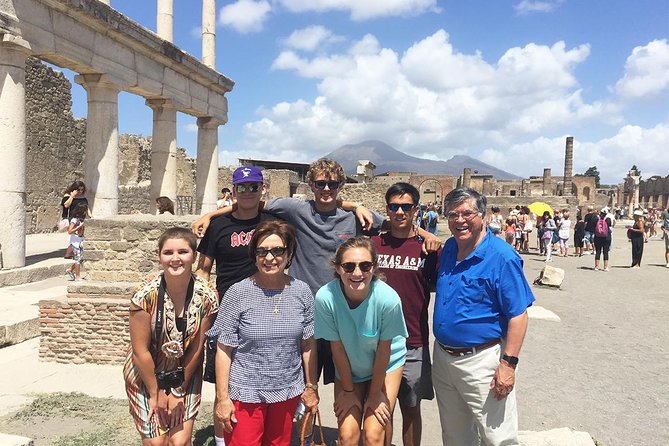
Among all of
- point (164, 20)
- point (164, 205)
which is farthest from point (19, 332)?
point (164, 20)

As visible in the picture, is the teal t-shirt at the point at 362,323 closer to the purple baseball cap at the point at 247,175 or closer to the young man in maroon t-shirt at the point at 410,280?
the young man in maroon t-shirt at the point at 410,280

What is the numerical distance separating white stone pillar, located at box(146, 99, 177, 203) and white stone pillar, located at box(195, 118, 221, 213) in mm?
1887

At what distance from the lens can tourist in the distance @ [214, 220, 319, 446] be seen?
273cm

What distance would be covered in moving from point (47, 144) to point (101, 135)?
9178 mm

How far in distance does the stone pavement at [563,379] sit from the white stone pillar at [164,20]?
23.6ft

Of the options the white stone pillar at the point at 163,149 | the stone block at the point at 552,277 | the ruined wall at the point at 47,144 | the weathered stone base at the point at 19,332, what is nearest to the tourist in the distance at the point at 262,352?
the weathered stone base at the point at 19,332

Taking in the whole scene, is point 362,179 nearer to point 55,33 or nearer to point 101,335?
point 55,33

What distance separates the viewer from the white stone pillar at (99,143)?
10.6 metres

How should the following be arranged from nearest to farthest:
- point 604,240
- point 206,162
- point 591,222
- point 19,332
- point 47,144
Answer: point 19,332 → point 604,240 → point 206,162 → point 591,222 → point 47,144

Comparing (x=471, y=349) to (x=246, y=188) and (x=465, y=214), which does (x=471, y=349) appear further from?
(x=246, y=188)

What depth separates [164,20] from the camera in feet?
42.2

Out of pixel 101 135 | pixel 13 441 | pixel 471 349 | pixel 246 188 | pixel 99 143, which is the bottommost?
pixel 13 441

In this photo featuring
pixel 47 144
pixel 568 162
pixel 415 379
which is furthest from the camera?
pixel 568 162

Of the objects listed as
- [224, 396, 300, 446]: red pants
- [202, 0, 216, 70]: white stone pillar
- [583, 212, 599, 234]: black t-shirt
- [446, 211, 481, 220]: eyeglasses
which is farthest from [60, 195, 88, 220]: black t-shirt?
[583, 212, 599, 234]: black t-shirt
